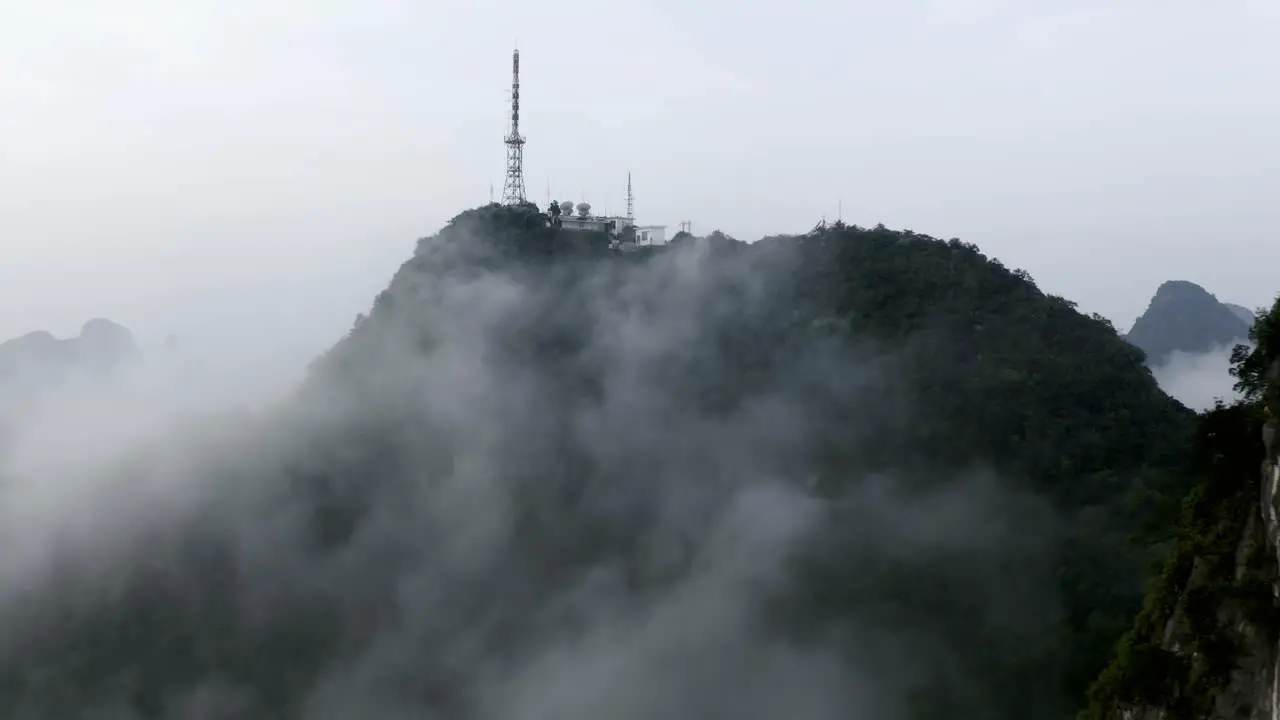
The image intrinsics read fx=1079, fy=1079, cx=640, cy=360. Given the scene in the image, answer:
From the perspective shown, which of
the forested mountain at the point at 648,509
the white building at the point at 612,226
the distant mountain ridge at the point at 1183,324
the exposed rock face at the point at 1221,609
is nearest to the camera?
the exposed rock face at the point at 1221,609

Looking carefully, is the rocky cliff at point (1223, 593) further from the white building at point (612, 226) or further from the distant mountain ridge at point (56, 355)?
the distant mountain ridge at point (56, 355)

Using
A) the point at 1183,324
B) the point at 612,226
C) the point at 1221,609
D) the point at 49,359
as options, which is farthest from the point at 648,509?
the point at 49,359

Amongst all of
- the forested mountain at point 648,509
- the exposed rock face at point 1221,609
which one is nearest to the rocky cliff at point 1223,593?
the exposed rock face at point 1221,609

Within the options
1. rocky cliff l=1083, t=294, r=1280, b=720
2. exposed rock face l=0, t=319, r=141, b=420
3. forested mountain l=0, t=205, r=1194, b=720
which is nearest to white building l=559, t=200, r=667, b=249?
forested mountain l=0, t=205, r=1194, b=720

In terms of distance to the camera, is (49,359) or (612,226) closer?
(612,226)

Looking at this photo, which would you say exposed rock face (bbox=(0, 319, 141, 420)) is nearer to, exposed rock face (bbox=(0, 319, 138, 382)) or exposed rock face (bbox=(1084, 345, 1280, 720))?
exposed rock face (bbox=(0, 319, 138, 382))

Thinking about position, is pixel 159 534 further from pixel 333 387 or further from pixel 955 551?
pixel 955 551

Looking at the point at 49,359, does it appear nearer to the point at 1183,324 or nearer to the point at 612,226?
the point at 612,226
